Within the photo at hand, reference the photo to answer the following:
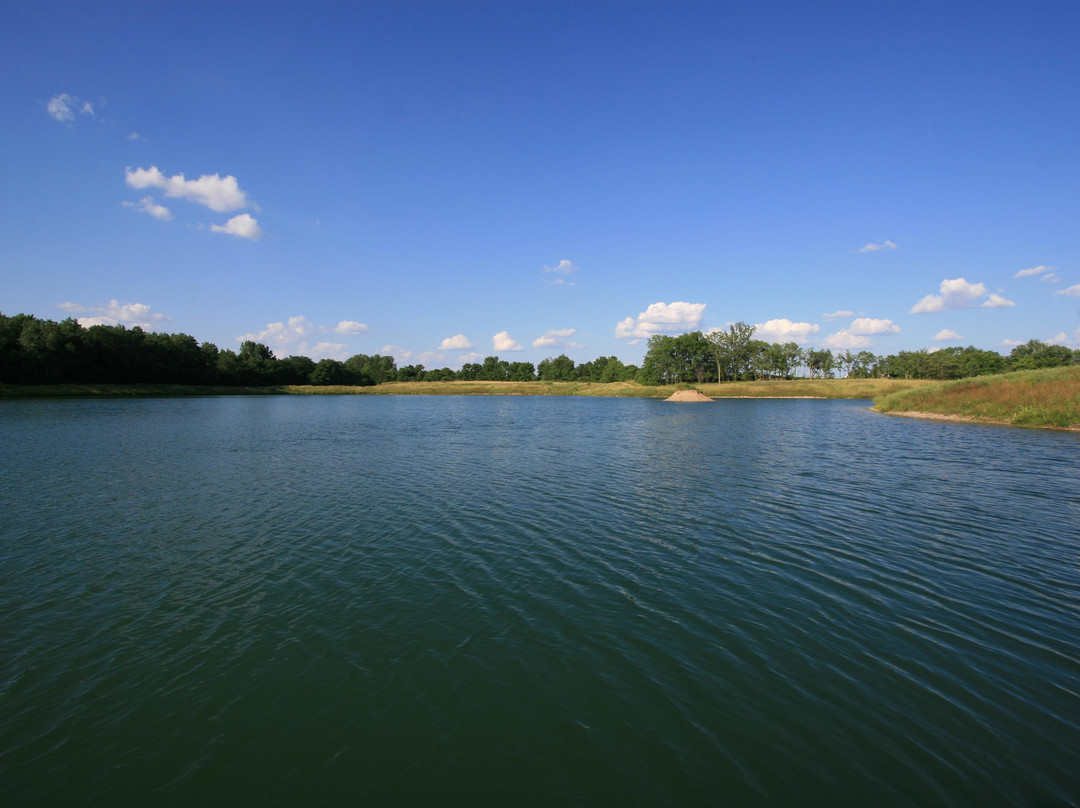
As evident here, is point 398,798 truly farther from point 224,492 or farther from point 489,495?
point 224,492

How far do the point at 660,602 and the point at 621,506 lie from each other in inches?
349

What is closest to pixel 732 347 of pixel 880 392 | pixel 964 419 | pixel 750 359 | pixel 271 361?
pixel 750 359

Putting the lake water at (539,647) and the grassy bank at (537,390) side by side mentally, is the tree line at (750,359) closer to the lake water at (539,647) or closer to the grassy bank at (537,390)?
the grassy bank at (537,390)

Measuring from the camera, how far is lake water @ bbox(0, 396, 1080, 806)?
6.65 m

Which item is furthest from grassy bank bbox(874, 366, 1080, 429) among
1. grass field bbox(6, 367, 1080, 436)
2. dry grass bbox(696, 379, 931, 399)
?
dry grass bbox(696, 379, 931, 399)

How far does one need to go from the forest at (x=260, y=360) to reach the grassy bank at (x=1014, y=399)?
10683cm

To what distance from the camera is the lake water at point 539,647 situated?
21.8 ft

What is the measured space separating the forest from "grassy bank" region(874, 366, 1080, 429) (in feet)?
351

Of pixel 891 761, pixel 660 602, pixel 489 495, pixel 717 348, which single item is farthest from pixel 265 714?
pixel 717 348

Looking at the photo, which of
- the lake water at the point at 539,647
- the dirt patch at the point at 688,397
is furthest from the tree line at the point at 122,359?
the dirt patch at the point at 688,397

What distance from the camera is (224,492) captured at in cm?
2238

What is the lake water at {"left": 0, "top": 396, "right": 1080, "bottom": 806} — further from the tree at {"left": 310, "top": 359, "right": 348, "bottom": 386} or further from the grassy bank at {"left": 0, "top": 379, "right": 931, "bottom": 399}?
the tree at {"left": 310, "top": 359, "right": 348, "bottom": 386}

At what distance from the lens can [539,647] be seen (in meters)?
9.77

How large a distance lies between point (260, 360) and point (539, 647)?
7275 inches
